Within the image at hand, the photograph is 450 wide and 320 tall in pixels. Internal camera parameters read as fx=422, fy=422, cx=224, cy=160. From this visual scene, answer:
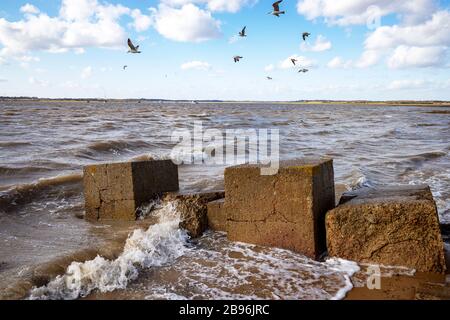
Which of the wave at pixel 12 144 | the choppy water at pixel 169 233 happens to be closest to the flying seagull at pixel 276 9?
the choppy water at pixel 169 233

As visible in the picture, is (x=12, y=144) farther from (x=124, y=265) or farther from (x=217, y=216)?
(x=124, y=265)

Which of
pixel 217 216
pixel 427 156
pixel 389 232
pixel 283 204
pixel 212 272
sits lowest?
pixel 427 156

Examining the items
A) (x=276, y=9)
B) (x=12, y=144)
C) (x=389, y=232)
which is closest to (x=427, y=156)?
(x=276, y=9)

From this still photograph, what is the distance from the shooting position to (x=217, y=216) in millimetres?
5484

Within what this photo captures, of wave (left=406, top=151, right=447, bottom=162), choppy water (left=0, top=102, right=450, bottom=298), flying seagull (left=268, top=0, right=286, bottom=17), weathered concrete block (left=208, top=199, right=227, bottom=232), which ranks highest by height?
flying seagull (left=268, top=0, right=286, bottom=17)

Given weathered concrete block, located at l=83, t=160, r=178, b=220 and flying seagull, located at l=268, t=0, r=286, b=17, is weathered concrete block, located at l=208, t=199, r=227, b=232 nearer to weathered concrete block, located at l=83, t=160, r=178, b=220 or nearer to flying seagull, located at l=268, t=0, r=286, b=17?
weathered concrete block, located at l=83, t=160, r=178, b=220

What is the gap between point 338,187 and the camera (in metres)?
8.82

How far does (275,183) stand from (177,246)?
1431 mm

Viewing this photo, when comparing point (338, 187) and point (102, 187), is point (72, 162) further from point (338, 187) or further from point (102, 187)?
point (338, 187)

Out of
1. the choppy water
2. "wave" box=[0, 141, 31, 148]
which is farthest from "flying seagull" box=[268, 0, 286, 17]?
"wave" box=[0, 141, 31, 148]

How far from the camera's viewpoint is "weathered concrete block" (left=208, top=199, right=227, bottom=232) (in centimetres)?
544

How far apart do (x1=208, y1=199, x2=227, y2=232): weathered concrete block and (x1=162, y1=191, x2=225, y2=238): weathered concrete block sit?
0.08m

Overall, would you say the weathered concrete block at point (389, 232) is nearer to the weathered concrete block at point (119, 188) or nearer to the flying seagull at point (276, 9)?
the weathered concrete block at point (119, 188)

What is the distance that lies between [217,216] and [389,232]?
2175mm
